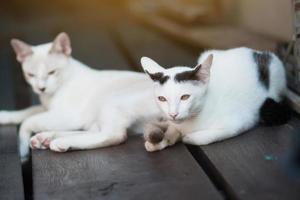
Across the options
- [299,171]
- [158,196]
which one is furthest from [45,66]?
[299,171]

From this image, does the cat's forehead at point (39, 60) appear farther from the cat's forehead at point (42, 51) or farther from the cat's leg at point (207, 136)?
the cat's leg at point (207, 136)

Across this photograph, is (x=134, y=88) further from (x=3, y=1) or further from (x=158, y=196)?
(x=3, y=1)

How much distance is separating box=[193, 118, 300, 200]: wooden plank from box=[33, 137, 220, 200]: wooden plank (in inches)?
2.6

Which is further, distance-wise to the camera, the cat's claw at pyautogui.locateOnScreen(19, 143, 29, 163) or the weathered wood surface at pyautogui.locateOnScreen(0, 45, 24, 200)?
the cat's claw at pyautogui.locateOnScreen(19, 143, 29, 163)

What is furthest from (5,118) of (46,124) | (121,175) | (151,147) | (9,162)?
(121,175)

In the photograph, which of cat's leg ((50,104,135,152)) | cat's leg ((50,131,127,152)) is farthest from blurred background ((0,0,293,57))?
cat's leg ((50,131,127,152))

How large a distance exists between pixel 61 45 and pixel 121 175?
97cm

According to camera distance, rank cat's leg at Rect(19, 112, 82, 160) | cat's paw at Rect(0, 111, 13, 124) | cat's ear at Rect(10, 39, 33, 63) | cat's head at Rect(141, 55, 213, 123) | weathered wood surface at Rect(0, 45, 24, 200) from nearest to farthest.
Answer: weathered wood surface at Rect(0, 45, 24, 200) → cat's head at Rect(141, 55, 213, 123) → cat's leg at Rect(19, 112, 82, 160) → cat's ear at Rect(10, 39, 33, 63) → cat's paw at Rect(0, 111, 13, 124)

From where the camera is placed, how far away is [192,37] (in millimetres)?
4891

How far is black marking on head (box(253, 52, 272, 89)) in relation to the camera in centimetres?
264

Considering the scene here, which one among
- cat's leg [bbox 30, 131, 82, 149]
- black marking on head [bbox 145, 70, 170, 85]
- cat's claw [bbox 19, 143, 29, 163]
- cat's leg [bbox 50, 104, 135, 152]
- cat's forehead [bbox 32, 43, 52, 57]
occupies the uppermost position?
black marking on head [bbox 145, 70, 170, 85]

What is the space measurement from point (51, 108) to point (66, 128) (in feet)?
0.52

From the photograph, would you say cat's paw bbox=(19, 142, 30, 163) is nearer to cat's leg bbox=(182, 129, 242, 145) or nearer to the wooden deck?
the wooden deck

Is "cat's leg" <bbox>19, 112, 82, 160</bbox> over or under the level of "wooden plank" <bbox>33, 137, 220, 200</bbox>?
under
